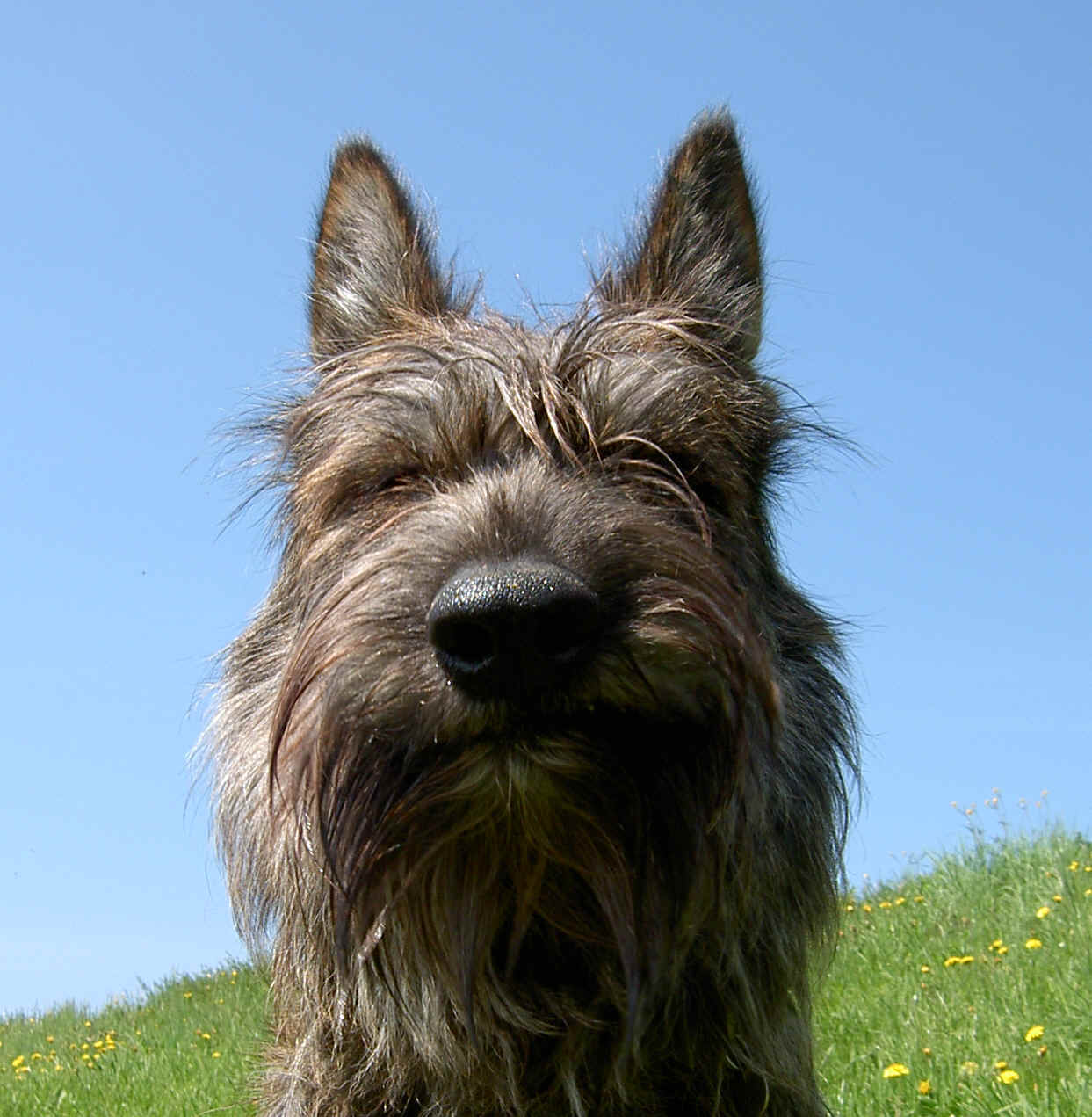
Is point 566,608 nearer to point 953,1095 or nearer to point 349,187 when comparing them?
point 349,187

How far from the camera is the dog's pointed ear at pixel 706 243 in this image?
4.32m

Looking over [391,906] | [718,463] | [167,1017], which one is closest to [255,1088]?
[391,906]

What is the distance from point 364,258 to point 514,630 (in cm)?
212

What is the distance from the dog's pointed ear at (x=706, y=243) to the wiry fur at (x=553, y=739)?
0.01 metres

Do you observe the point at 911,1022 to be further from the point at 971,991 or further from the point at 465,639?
the point at 465,639

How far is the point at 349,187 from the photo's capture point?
14.6 feet

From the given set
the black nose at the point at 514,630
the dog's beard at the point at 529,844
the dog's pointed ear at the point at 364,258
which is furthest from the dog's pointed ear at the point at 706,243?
the black nose at the point at 514,630

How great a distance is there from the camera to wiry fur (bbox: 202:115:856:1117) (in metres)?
2.88

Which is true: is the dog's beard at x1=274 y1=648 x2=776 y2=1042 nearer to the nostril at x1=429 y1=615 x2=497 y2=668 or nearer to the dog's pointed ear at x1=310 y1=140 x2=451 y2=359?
the nostril at x1=429 y1=615 x2=497 y2=668

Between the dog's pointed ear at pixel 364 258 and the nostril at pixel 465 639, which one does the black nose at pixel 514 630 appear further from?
the dog's pointed ear at pixel 364 258

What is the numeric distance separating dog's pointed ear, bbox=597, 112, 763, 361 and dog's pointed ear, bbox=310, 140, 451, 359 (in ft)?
2.00

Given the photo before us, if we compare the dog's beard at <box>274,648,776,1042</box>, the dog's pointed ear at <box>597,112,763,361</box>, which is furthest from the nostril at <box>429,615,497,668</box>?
the dog's pointed ear at <box>597,112,763,361</box>

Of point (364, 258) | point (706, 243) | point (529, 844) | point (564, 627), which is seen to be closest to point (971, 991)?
point (706, 243)

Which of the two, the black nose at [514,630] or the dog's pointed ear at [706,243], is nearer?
the black nose at [514,630]
